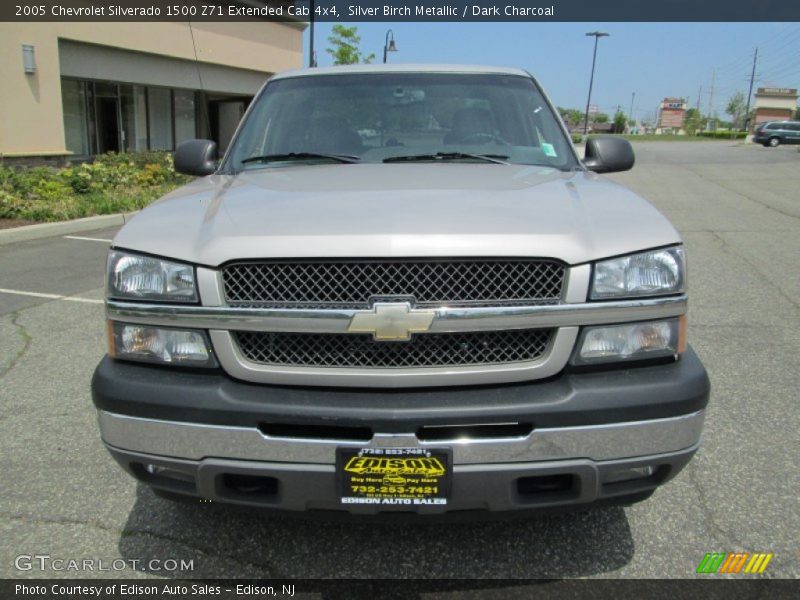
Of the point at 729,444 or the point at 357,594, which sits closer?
the point at 357,594

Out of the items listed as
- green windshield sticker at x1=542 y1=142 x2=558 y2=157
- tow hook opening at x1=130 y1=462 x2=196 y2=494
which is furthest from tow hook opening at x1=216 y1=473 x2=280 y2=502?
green windshield sticker at x1=542 y1=142 x2=558 y2=157

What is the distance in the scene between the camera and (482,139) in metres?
3.49

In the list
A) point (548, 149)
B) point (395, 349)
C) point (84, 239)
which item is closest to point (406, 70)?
point (548, 149)

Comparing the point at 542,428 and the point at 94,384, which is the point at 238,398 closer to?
the point at 94,384

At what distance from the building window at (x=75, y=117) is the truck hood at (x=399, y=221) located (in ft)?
58.8

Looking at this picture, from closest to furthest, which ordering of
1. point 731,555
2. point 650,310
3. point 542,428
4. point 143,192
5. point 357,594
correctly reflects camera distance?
point 542,428
point 650,310
point 357,594
point 731,555
point 143,192

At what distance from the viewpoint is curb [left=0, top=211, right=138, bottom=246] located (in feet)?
30.5

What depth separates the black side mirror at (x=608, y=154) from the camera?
361cm

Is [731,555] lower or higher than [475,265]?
lower

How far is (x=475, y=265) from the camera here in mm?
2164

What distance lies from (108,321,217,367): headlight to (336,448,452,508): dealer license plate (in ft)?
1.87

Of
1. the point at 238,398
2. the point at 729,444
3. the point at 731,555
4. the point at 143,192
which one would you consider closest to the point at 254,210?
the point at 238,398

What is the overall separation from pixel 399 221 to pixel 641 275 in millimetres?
808

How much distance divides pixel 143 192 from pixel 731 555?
12.8 meters
